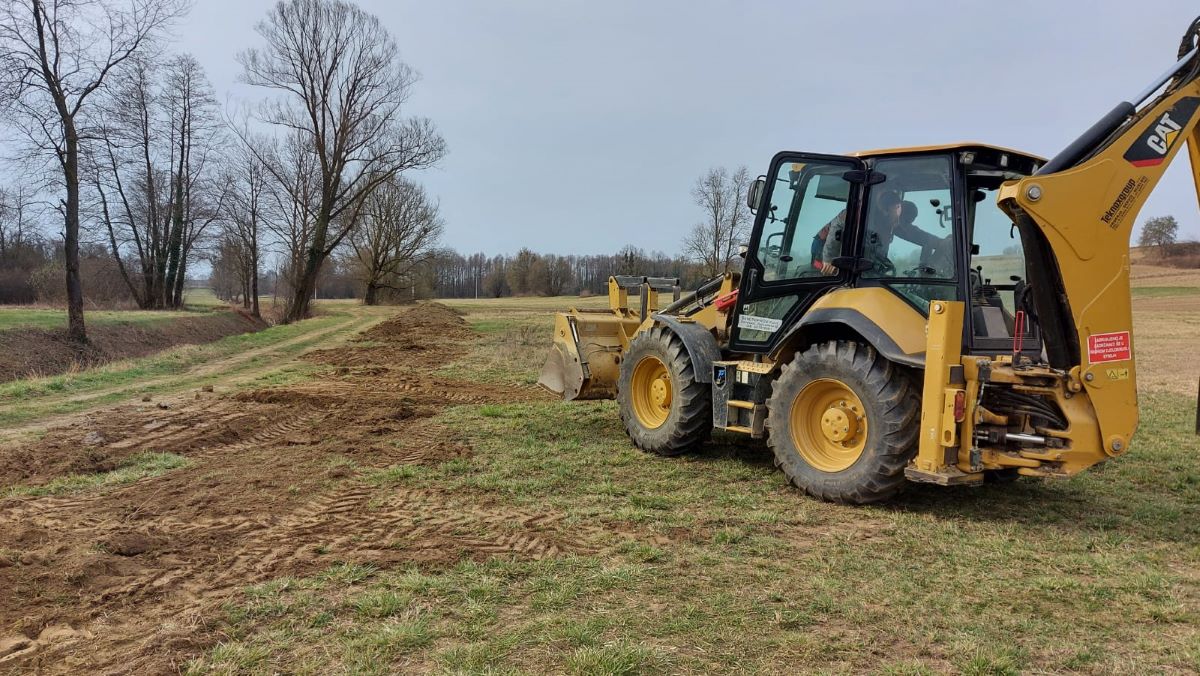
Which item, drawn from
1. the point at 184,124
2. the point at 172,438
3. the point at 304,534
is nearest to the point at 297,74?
the point at 184,124

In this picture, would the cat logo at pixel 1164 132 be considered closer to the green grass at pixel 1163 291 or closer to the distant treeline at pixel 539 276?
the green grass at pixel 1163 291

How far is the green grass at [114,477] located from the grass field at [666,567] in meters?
0.04

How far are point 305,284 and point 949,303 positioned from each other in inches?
1215

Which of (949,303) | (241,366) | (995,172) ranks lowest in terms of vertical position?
(241,366)

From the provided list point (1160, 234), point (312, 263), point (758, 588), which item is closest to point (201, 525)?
point (758, 588)

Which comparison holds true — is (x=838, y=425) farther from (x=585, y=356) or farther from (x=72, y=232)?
(x=72, y=232)

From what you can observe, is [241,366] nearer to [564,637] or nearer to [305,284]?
[564,637]

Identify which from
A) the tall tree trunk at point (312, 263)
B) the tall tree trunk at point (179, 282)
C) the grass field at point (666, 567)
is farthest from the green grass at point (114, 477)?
the tall tree trunk at point (179, 282)

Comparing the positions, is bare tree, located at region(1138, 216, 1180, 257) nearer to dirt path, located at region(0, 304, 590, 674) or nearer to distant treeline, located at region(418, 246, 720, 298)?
distant treeline, located at region(418, 246, 720, 298)

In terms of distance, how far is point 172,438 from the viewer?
23.8 feet

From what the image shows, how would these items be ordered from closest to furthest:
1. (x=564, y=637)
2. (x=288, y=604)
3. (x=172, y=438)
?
(x=564, y=637), (x=288, y=604), (x=172, y=438)

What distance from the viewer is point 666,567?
402cm

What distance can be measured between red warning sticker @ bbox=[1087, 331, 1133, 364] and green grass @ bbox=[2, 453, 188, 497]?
7274 mm

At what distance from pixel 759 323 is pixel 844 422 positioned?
1358 millimetres
